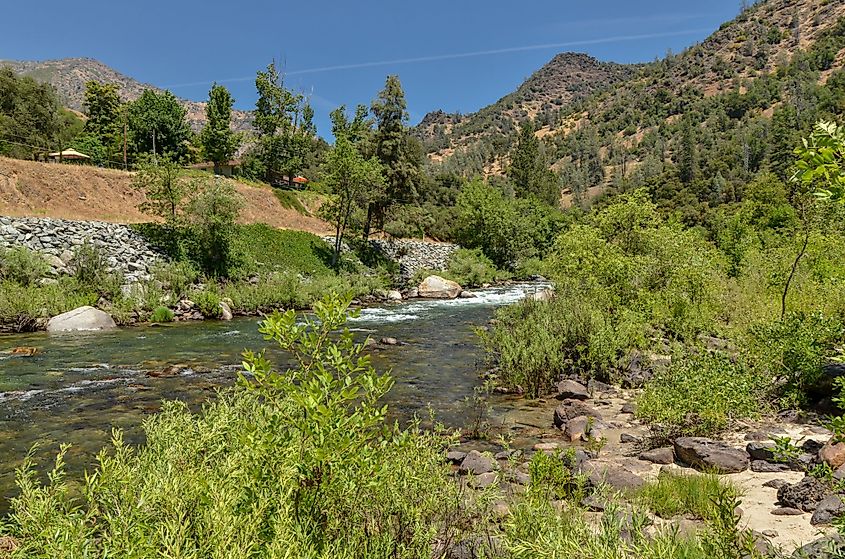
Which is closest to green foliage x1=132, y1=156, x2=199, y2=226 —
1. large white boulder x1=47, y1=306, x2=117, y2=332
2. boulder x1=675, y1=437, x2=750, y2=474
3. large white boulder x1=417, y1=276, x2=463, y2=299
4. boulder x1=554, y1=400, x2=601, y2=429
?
large white boulder x1=47, y1=306, x2=117, y2=332

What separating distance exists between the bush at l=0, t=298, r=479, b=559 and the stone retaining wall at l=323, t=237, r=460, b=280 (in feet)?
119

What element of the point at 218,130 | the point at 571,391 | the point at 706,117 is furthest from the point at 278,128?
the point at 706,117

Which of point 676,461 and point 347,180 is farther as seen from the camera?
point 347,180

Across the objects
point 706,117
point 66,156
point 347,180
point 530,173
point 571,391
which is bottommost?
point 571,391

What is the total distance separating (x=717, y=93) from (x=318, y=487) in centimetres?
12147

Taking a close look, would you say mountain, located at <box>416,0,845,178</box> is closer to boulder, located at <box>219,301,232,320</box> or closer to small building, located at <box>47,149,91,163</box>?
boulder, located at <box>219,301,232,320</box>

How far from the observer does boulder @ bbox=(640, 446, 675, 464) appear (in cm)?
716

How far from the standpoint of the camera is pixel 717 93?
103 metres

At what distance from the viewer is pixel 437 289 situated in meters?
34.8

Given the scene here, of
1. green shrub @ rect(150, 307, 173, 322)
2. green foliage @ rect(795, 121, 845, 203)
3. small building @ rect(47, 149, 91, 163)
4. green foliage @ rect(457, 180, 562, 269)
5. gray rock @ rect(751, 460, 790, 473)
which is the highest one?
small building @ rect(47, 149, 91, 163)

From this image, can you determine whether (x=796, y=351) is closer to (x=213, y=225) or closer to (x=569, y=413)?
(x=569, y=413)

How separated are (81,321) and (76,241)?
7230 millimetres

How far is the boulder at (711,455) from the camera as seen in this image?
6.51 metres

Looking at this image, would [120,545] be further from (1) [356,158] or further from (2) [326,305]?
(1) [356,158]
